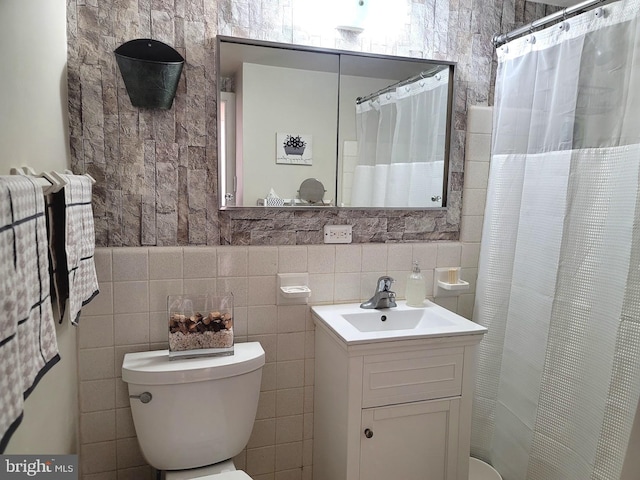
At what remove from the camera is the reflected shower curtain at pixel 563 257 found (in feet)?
4.75

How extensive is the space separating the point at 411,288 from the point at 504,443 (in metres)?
0.76

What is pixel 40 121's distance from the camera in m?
1.25

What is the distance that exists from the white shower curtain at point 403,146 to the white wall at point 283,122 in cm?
14

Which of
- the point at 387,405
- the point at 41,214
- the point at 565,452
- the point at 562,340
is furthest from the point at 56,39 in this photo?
the point at 565,452

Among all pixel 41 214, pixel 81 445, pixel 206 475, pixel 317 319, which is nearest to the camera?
pixel 41 214

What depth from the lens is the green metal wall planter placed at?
1.54 metres

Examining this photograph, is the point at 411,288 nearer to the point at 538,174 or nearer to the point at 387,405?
the point at 387,405

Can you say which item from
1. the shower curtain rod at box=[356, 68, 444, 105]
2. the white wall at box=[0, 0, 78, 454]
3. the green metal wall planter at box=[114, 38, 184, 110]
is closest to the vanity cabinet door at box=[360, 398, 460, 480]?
the white wall at box=[0, 0, 78, 454]

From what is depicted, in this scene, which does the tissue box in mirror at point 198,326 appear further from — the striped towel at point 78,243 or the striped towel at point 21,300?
the striped towel at point 21,300

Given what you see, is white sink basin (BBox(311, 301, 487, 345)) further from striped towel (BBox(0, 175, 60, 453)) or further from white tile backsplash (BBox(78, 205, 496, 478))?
striped towel (BBox(0, 175, 60, 453))

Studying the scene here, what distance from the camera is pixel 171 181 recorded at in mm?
1712

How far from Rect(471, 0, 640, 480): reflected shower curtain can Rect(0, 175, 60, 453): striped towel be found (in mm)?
1592

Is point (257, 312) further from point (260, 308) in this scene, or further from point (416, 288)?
point (416, 288)

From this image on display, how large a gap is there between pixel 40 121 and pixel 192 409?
1006 millimetres
